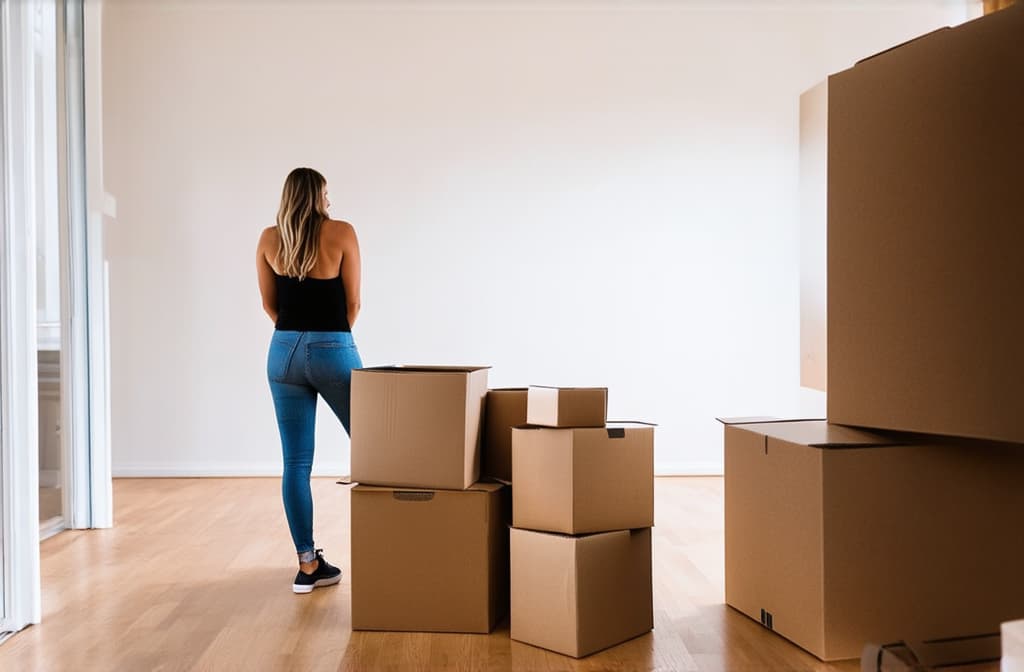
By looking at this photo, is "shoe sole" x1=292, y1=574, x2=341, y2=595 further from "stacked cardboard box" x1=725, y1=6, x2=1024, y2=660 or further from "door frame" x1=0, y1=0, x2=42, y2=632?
"stacked cardboard box" x1=725, y1=6, x2=1024, y2=660

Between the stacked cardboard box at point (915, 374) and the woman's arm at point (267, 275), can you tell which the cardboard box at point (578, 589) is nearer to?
the stacked cardboard box at point (915, 374)

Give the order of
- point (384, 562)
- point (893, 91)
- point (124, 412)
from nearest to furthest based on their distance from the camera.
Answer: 1. point (893, 91)
2. point (384, 562)
3. point (124, 412)

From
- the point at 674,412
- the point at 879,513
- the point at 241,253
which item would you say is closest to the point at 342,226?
the point at 879,513

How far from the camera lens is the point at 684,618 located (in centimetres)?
234

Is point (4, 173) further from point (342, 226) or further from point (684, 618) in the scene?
point (684, 618)

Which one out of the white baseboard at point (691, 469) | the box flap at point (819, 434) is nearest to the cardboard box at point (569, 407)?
the box flap at point (819, 434)

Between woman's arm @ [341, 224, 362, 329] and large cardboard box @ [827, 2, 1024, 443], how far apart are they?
1284 millimetres

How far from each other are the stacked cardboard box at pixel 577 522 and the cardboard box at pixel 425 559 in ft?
0.29

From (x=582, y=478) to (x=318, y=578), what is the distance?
100 centimetres

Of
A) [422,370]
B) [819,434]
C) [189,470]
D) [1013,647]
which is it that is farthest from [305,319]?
[189,470]

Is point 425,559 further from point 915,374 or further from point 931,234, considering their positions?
point 931,234

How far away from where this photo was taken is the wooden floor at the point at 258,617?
202 centimetres

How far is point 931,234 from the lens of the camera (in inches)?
74.2

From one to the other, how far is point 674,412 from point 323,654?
9.70 feet
